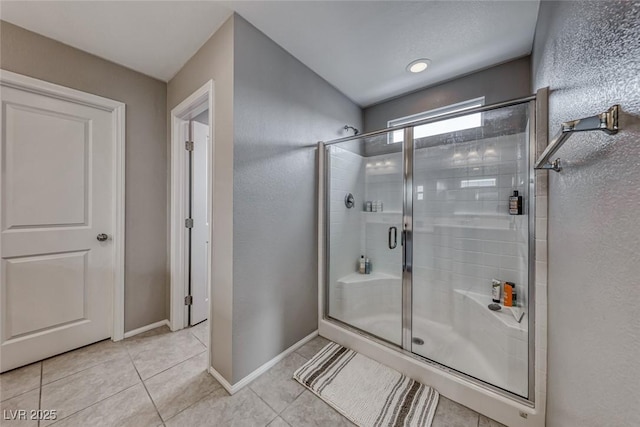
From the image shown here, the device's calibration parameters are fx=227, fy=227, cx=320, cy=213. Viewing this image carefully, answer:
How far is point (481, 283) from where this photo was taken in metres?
1.95

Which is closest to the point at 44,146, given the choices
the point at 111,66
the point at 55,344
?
the point at 111,66

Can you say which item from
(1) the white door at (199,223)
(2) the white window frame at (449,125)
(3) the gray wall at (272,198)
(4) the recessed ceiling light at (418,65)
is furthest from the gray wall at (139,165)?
(4) the recessed ceiling light at (418,65)

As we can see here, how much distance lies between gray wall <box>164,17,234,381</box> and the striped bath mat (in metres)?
0.59

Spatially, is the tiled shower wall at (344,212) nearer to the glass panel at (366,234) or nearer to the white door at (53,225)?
the glass panel at (366,234)

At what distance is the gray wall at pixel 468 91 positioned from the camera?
1939 mm

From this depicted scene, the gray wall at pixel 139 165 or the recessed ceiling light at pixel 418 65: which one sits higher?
the recessed ceiling light at pixel 418 65

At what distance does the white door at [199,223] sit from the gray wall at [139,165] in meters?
0.30

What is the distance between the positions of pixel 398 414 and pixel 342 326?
30.0 inches

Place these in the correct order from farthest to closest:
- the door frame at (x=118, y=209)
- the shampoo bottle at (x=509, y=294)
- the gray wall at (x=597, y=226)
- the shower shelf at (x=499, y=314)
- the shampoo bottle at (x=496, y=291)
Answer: the door frame at (x=118, y=209)
the shampoo bottle at (x=496, y=291)
the shampoo bottle at (x=509, y=294)
the shower shelf at (x=499, y=314)
the gray wall at (x=597, y=226)

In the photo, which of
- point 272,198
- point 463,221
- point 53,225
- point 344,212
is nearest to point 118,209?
point 53,225

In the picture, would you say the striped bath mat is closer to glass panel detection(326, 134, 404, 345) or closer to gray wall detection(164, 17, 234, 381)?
glass panel detection(326, 134, 404, 345)

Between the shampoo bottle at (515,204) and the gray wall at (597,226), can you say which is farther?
the shampoo bottle at (515,204)

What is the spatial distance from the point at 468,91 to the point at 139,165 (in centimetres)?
313

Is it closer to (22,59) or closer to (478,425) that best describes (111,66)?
(22,59)
